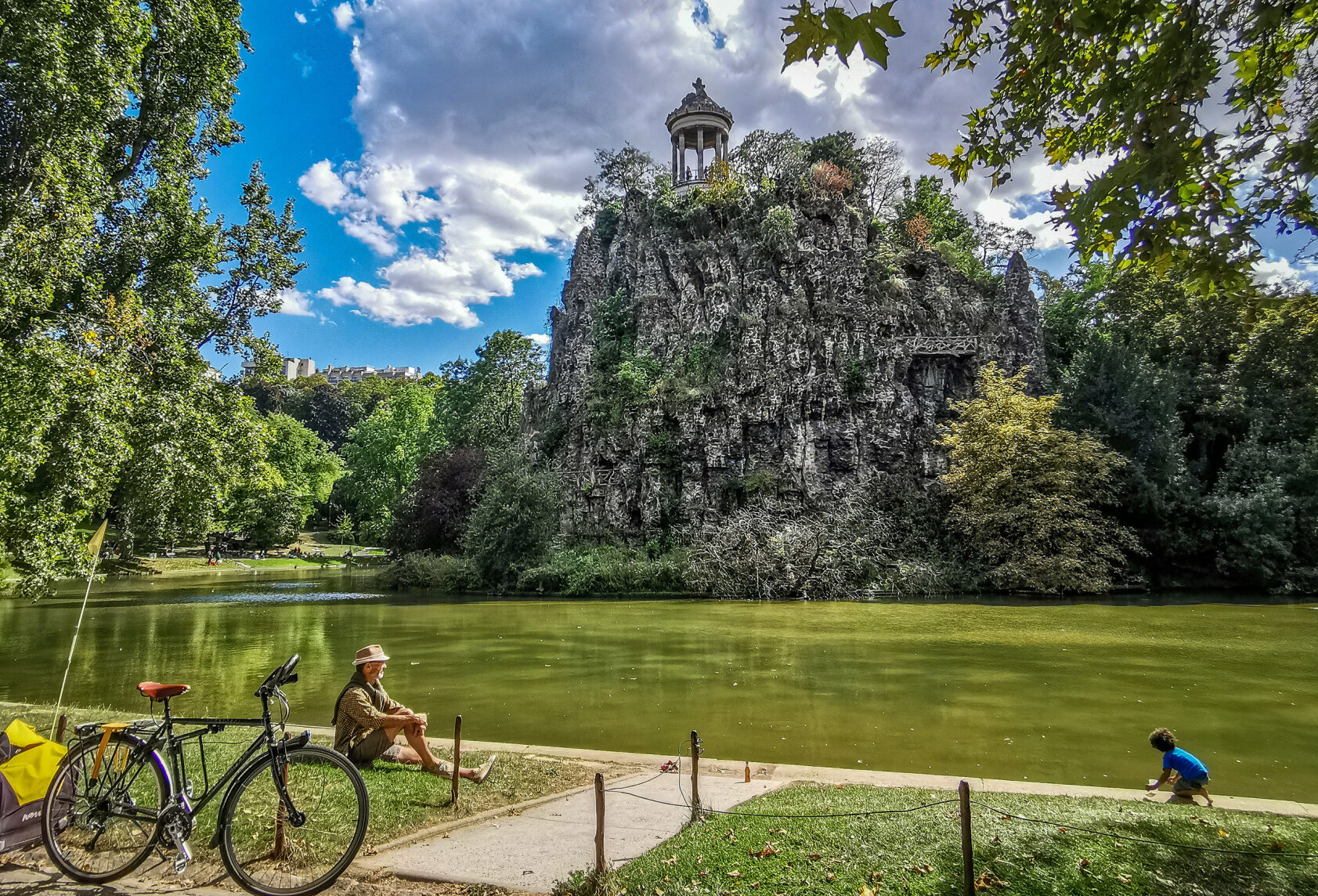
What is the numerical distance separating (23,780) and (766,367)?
1375 inches

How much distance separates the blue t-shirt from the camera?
6.17 meters

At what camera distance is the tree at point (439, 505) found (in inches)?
1515

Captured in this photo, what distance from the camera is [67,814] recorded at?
4301mm

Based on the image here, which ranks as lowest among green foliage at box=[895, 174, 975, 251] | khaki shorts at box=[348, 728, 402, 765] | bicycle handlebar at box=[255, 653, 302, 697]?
khaki shorts at box=[348, 728, 402, 765]

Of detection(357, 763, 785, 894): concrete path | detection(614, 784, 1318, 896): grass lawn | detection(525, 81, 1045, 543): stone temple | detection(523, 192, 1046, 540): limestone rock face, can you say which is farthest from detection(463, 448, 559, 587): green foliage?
detection(614, 784, 1318, 896): grass lawn

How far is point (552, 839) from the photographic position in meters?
4.93

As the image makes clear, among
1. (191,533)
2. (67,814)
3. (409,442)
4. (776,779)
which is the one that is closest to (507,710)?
(776,779)

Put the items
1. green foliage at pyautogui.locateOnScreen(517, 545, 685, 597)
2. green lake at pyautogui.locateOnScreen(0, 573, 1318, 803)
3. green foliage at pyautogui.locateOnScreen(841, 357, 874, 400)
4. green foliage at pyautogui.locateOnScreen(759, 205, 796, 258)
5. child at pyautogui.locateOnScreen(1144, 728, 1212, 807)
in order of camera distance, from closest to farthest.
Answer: child at pyautogui.locateOnScreen(1144, 728, 1212, 807), green lake at pyautogui.locateOnScreen(0, 573, 1318, 803), green foliage at pyautogui.locateOnScreen(517, 545, 685, 597), green foliage at pyautogui.locateOnScreen(841, 357, 874, 400), green foliage at pyautogui.locateOnScreen(759, 205, 796, 258)

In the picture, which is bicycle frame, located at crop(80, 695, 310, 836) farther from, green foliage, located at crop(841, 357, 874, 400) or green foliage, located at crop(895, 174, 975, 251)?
green foliage, located at crop(895, 174, 975, 251)

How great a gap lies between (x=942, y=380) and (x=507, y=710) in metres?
33.0

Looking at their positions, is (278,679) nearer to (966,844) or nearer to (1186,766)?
(966,844)

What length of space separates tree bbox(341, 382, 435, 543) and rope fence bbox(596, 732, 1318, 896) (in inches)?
2080

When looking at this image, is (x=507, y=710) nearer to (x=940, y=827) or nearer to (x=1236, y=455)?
(x=940, y=827)

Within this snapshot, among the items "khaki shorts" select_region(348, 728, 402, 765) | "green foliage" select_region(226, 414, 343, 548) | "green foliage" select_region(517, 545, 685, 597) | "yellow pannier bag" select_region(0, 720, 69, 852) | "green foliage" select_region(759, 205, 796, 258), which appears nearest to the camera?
"yellow pannier bag" select_region(0, 720, 69, 852)
